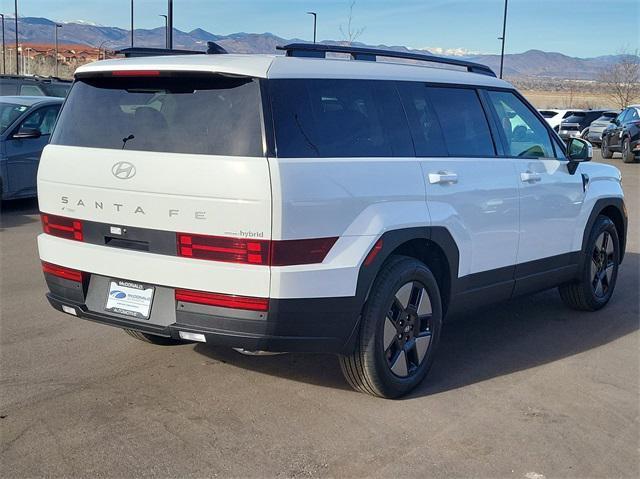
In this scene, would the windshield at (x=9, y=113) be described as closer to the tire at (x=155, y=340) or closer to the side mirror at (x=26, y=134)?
the side mirror at (x=26, y=134)

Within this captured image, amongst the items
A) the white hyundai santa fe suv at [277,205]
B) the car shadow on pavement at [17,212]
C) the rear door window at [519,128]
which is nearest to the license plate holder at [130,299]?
the white hyundai santa fe suv at [277,205]

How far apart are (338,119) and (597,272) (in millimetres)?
3473

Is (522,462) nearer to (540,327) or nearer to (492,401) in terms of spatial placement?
(492,401)

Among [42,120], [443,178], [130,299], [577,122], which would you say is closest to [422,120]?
[443,178]

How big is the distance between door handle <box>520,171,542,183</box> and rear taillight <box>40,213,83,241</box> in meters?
3.06

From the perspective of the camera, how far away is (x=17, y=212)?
11586 mm

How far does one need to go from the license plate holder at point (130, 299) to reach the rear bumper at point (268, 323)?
0.11 ft

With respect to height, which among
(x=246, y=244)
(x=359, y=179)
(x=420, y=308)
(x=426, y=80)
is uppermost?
(x=426, y=80)

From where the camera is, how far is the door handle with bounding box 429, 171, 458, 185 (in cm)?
486

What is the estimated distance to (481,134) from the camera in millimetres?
5512

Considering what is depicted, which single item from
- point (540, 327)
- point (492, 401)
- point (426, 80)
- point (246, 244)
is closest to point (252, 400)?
point (246, 244)

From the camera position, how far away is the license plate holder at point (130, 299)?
4.30 metres

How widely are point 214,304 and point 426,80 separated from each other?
7.03ft

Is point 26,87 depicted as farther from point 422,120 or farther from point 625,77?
point 625,77
